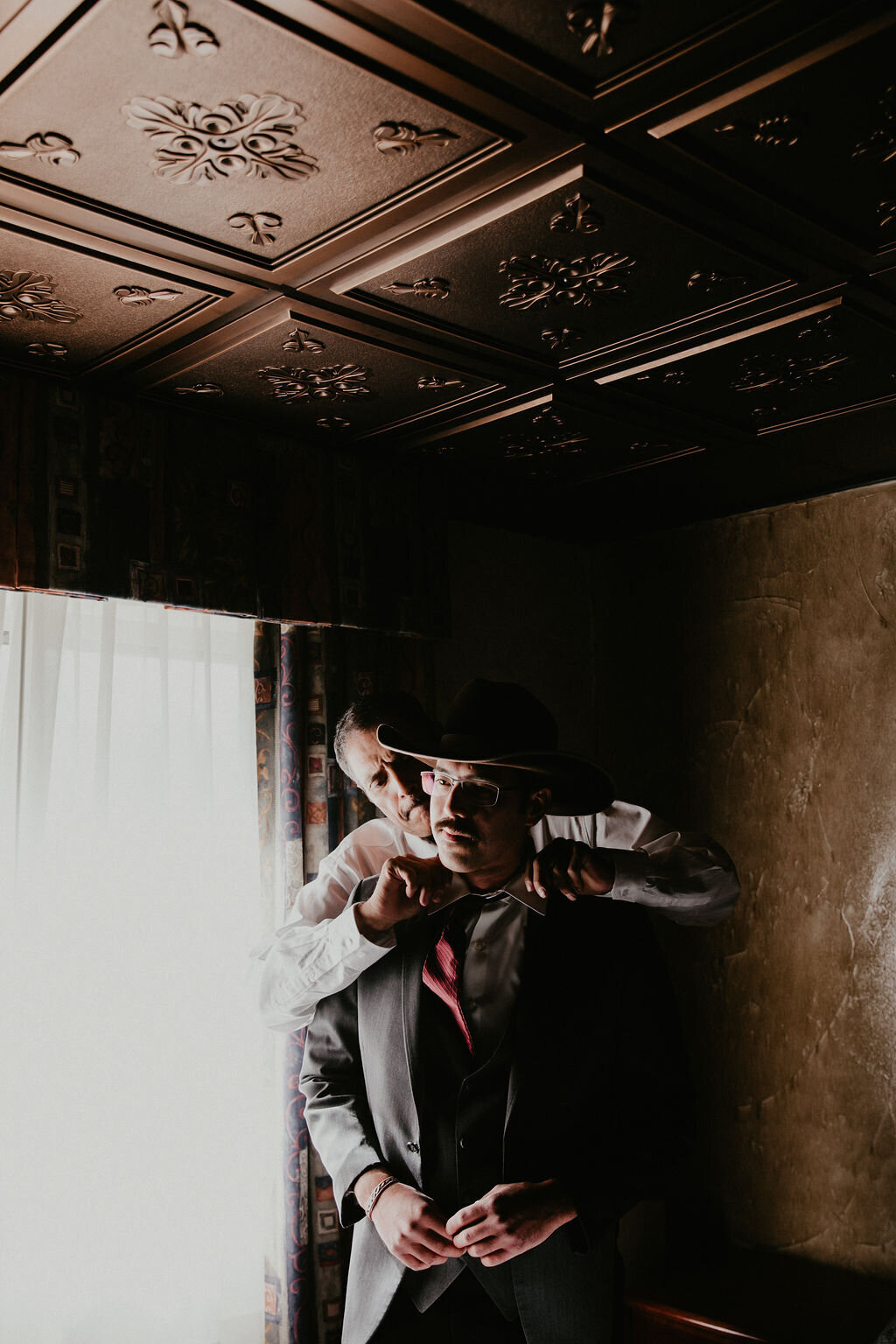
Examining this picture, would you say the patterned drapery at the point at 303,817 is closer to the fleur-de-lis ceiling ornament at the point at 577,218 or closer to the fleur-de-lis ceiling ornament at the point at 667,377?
the fleur-de-lis ceiling ornament at the point at 667,377

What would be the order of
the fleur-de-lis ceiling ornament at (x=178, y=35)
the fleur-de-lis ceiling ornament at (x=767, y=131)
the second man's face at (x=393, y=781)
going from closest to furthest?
the fleur-de-lis ceiling ornament at (x=178, y=35), the fleur-de-lis ceiling ornament at (x=767, y=131), the second man's face at (x=393, y=781)

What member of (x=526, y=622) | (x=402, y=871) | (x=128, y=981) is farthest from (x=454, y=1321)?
(x=526, y=622)

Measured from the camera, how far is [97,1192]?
2.72 metres

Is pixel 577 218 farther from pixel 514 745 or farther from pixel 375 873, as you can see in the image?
pixel 375 873

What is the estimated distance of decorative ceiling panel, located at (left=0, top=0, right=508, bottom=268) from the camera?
1.42m

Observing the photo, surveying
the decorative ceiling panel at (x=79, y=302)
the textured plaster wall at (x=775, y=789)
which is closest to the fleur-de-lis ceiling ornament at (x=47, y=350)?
the decorative ceiling panel at (x=79, y=302)

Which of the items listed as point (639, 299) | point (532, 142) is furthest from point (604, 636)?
point (532, 142)

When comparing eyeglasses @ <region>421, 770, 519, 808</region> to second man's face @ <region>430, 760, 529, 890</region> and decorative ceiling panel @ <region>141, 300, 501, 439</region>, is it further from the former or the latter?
decorative ceiling panel @ <region>141, 300, 501, 439</region>

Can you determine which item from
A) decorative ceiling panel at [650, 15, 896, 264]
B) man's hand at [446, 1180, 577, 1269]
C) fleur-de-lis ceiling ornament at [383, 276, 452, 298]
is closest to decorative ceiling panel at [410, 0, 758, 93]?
decorative ceiling panel at [650, 15, 896, 264]

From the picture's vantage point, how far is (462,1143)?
2.02m

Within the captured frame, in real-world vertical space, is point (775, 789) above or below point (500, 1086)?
above

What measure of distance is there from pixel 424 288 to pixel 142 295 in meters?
0.52

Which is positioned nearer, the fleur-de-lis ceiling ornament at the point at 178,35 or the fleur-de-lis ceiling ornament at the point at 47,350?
the fleur-de-lis ceiling ornament at the point at 178,35

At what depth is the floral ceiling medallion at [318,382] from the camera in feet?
8.25
